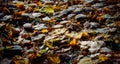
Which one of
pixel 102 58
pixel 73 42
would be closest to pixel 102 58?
pixel 102 58

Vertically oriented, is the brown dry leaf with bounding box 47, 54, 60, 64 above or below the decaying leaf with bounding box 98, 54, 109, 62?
below

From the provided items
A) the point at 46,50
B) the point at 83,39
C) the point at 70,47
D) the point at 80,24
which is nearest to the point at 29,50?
the point at 46,50

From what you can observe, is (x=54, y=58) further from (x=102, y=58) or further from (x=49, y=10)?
(x=49, y=10)

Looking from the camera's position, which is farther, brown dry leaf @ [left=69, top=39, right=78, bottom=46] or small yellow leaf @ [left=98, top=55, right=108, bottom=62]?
brown dry leaf @ [left=69, top=39, right=78, bottom=46]

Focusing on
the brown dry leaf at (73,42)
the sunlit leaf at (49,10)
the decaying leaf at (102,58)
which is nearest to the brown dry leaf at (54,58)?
the brown dry leaf at (73,42)

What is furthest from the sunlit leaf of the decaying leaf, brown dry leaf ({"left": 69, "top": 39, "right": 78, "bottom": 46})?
the decaying leaf

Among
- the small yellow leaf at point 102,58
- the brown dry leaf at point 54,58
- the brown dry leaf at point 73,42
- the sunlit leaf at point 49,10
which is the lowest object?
the brown dry leaf at point 54,58

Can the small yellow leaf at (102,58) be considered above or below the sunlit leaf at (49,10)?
below

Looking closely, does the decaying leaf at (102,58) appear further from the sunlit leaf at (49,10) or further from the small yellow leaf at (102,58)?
the sunlit leaf at (49,10)

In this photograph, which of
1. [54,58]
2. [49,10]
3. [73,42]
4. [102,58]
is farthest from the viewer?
[49,10]

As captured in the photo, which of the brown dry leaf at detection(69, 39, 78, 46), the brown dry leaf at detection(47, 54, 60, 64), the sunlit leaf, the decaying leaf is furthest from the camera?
the sunlit leaf

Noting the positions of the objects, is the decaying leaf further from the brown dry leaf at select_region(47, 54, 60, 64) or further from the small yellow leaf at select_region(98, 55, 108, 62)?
the brown dry leaf at select_region(47, 54, 60, 64)

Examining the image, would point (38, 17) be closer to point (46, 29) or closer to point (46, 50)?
point (46, 29)
